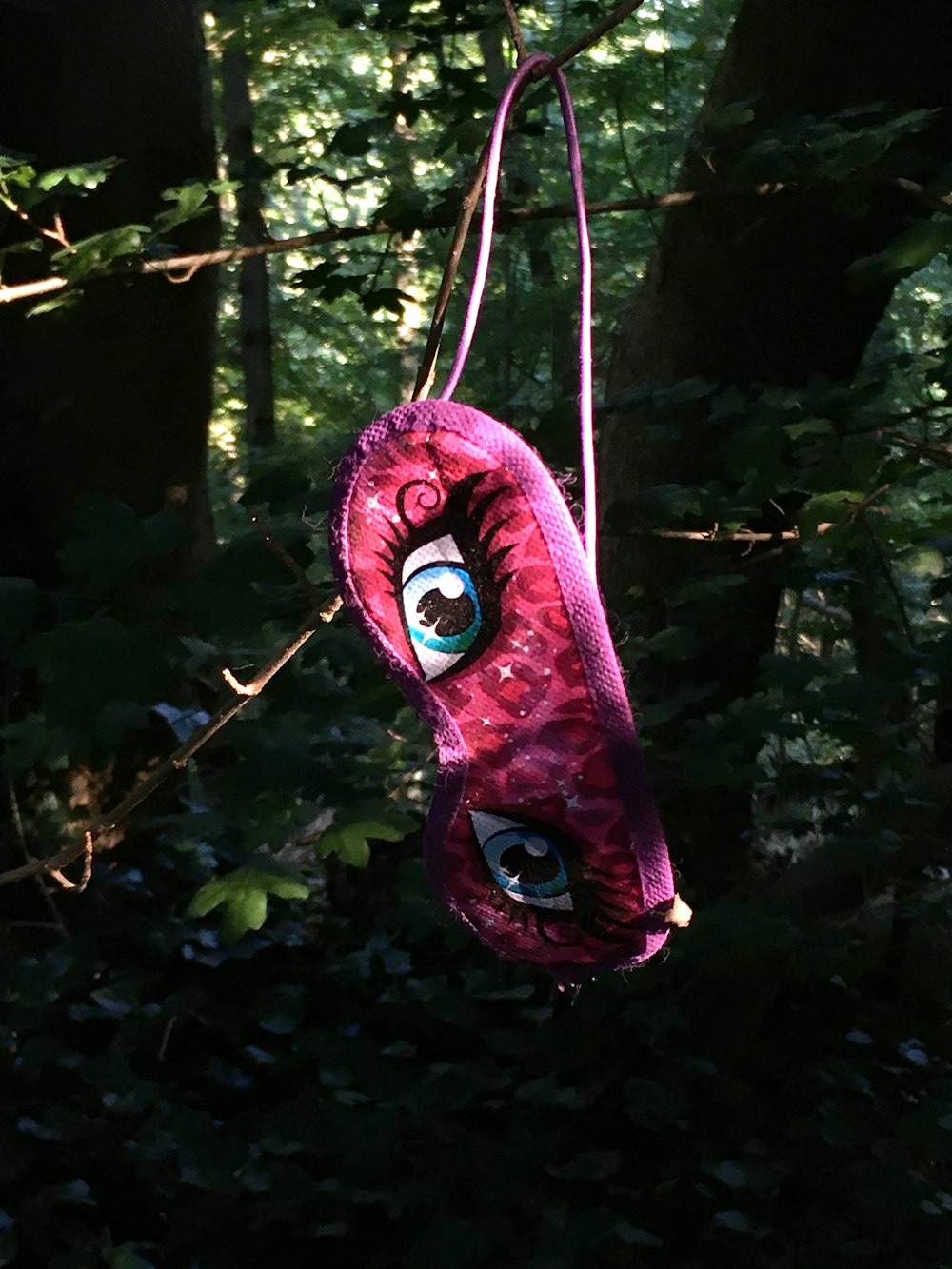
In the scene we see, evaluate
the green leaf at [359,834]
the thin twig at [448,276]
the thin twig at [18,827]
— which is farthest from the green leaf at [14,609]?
the thin twig at [18,827]

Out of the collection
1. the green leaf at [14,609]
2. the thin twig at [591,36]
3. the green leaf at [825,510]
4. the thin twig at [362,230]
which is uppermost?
the thin twig at [591,36]

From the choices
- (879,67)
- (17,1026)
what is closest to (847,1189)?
(17,1026)

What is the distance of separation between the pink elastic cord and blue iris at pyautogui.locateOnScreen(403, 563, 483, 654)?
0.32 feet

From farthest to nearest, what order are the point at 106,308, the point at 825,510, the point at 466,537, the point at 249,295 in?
the point at 249,295
the point at 106,308
the point at 825,510
the point at 466,537

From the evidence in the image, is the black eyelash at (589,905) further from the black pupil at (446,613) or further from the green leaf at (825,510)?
the green leaf at (825,510)

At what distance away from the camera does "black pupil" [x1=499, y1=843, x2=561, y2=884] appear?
861 mm

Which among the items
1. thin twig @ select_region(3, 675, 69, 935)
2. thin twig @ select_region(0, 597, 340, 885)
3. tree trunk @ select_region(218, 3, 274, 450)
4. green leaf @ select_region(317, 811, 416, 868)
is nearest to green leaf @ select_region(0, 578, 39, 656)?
thin twig @ select_region(0, 597, 340, 885)

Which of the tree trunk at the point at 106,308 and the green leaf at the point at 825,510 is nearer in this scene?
the green leaf at the point at 825,510

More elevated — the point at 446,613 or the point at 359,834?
the point at 446,613

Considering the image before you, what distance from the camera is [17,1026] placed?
8.63 ft

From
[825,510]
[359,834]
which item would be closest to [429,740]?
[359,834]

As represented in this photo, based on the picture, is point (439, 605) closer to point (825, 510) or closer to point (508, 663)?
point (508, 663)

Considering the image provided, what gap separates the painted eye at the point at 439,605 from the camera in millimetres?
839

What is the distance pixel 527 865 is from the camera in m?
0.89
